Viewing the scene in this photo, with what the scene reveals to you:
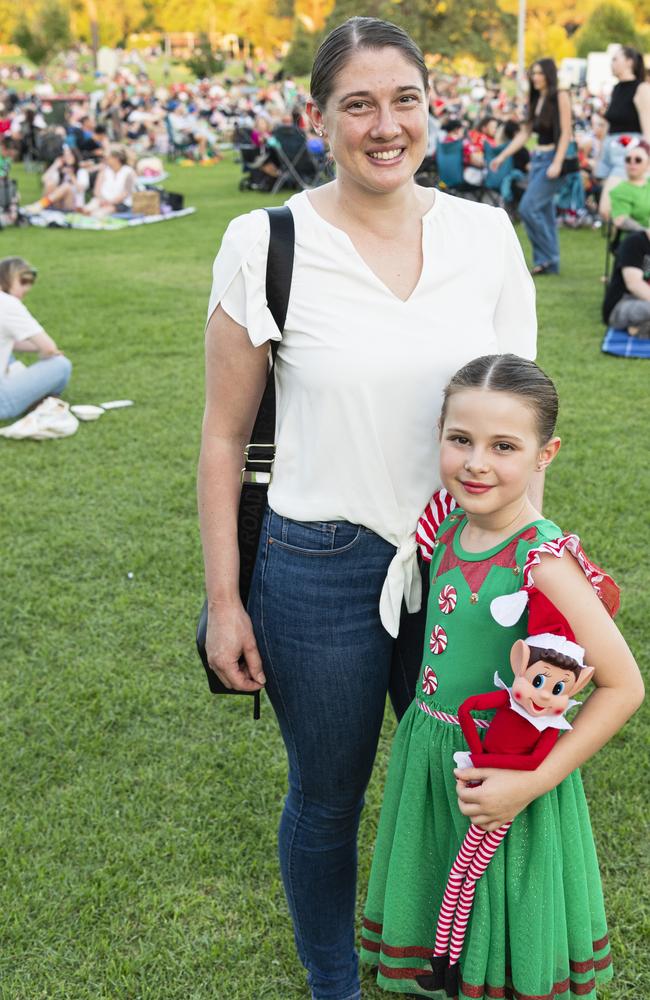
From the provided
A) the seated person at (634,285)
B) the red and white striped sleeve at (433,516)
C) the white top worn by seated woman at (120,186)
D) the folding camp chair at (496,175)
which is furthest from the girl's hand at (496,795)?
the white top worn by seated woman at (120,186)

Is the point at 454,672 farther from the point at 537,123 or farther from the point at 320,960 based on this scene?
the point at 537,123

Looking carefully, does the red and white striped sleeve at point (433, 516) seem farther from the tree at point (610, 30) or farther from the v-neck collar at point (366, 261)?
the tree at point (610, 30)

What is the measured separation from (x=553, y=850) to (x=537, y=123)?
9.22m

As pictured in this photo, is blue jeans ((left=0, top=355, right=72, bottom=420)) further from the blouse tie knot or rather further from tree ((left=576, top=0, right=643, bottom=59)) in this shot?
tree ((left=576, top=0, right=643, bottom=59))

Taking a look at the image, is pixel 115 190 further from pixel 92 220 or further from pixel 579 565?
pixel 579 565

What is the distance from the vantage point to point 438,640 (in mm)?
1908

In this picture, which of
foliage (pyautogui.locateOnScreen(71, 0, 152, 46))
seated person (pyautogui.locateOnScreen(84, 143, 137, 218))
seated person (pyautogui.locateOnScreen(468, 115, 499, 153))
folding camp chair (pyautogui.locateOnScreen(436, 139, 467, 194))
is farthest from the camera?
foliage (pyautogui.locateOnScreen(71, 0, 152, 46))

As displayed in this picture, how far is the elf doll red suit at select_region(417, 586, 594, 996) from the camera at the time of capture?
1658 millimetres

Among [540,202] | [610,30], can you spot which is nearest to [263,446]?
[540,202]

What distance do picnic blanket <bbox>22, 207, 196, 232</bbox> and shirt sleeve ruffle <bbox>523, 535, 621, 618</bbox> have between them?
48.2ft

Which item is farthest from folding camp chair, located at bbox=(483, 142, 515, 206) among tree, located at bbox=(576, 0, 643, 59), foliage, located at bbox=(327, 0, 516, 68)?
foliage, located at bbox=(327, 0, 516, 68)

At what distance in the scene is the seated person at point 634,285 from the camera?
7.96 metres

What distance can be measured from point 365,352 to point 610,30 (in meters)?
61.4

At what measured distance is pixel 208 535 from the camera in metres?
1.97
